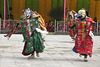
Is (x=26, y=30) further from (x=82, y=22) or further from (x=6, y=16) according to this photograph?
(x=6, y=16)

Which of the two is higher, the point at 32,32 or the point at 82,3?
the point at 82,3

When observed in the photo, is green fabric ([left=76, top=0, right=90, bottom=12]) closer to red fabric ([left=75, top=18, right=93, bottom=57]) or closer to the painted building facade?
the painted building facade

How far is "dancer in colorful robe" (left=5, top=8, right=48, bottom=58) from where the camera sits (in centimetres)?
957

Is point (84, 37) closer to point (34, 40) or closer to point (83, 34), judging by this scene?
point (83, 34)

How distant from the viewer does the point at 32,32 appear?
9672 millimetres

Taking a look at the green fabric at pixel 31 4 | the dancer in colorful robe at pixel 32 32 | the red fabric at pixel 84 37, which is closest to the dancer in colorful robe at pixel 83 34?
the red fabric at pixel 84 37

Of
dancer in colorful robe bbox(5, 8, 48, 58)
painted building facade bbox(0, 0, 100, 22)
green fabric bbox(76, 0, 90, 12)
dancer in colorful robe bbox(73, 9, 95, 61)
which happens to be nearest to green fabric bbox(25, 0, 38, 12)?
painted building facade bbox(0, 0, 100, 22)

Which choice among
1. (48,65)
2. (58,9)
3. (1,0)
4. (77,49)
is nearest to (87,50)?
(77,49)

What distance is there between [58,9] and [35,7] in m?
3.11

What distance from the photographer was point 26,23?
9695 mm

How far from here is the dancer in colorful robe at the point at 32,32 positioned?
9.57 metres

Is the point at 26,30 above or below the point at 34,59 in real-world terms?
above

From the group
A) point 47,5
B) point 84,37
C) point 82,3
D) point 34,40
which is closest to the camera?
point 84,37

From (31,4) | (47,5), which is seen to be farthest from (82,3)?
(31,4)
